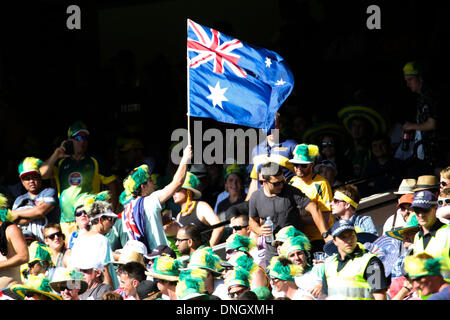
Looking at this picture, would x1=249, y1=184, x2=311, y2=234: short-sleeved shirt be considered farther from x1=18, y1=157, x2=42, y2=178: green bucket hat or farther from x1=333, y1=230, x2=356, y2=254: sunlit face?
x1=18, y1=157, x2=42, y2=178: green bucket hat

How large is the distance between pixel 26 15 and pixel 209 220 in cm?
617

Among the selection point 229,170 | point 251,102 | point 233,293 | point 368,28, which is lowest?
point 233,293

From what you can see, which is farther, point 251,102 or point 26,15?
point 26,15

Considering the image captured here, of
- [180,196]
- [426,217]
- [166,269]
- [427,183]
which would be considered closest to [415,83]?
[427,183]

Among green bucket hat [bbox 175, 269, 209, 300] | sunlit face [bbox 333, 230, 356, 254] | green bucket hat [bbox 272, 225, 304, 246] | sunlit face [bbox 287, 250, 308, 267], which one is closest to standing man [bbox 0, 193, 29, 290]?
green bucket hat [bbox 175, 269, 209, 300]

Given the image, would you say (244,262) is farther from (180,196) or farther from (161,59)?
(161,59)

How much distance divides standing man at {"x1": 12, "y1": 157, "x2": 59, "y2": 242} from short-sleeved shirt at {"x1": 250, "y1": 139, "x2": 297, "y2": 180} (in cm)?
247

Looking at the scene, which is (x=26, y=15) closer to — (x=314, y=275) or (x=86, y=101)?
(x=86, y=101)

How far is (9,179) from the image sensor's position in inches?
535

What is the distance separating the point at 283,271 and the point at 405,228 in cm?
111

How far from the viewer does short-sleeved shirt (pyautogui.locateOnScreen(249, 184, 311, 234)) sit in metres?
9.84

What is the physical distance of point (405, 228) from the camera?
8992 mm
